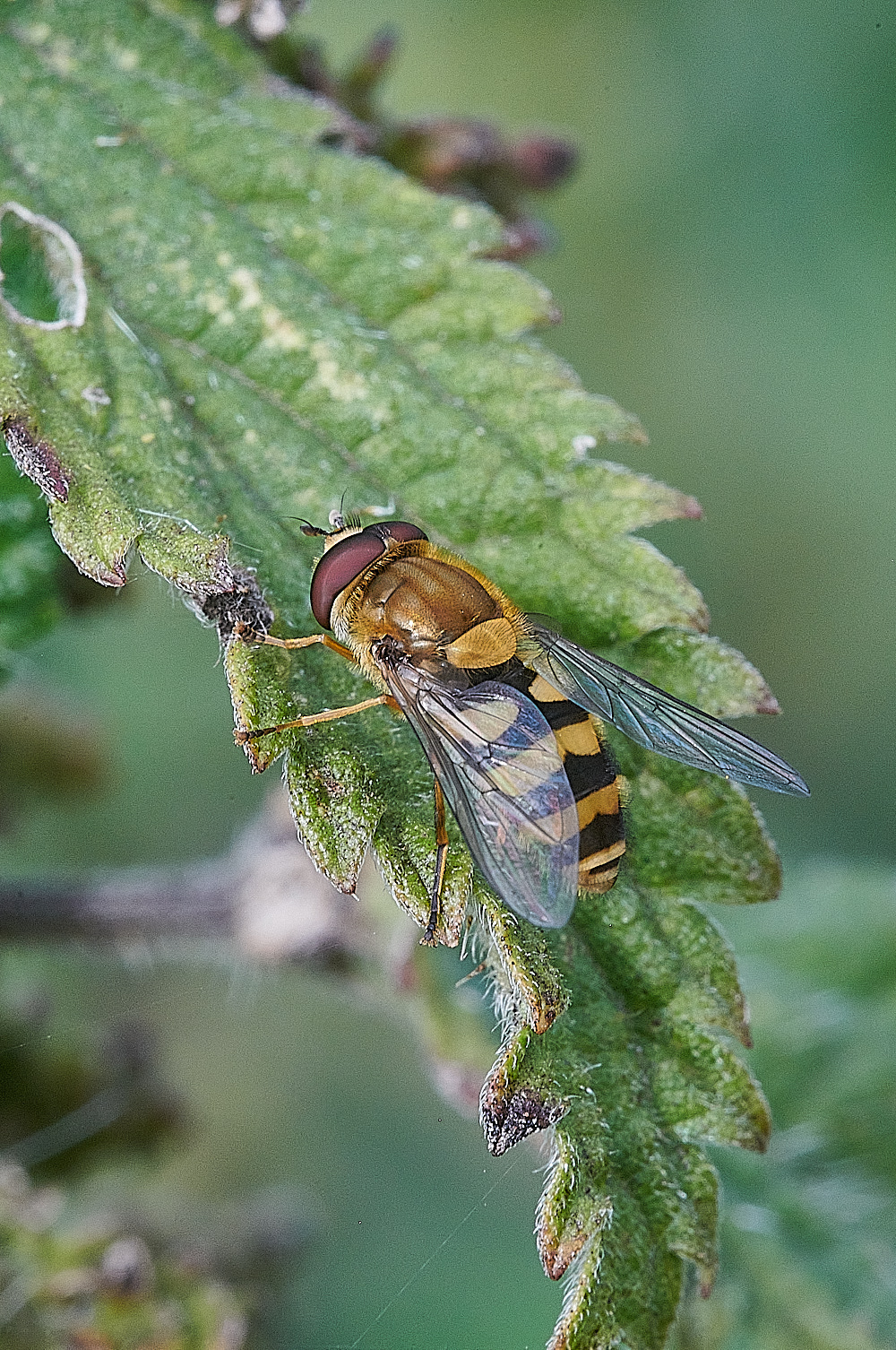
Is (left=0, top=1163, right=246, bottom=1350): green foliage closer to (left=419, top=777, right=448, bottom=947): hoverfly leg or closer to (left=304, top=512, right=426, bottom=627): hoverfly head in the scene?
(left=419, top=777, right=448, bottom=947): hoverfly leg

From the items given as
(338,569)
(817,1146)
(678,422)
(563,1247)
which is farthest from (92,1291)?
(678,422)

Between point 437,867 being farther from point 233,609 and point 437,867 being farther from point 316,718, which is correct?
point 233,609

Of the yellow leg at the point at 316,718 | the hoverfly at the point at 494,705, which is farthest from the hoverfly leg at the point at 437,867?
the yellow leg at the point at 316,718

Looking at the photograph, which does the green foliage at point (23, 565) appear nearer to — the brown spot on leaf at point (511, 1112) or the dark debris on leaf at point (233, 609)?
the dark debris on leaf at point (233, 609)

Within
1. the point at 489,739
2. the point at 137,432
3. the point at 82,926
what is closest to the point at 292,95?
the point at 137,432

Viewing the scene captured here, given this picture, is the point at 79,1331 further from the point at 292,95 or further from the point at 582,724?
the point at 292,95
